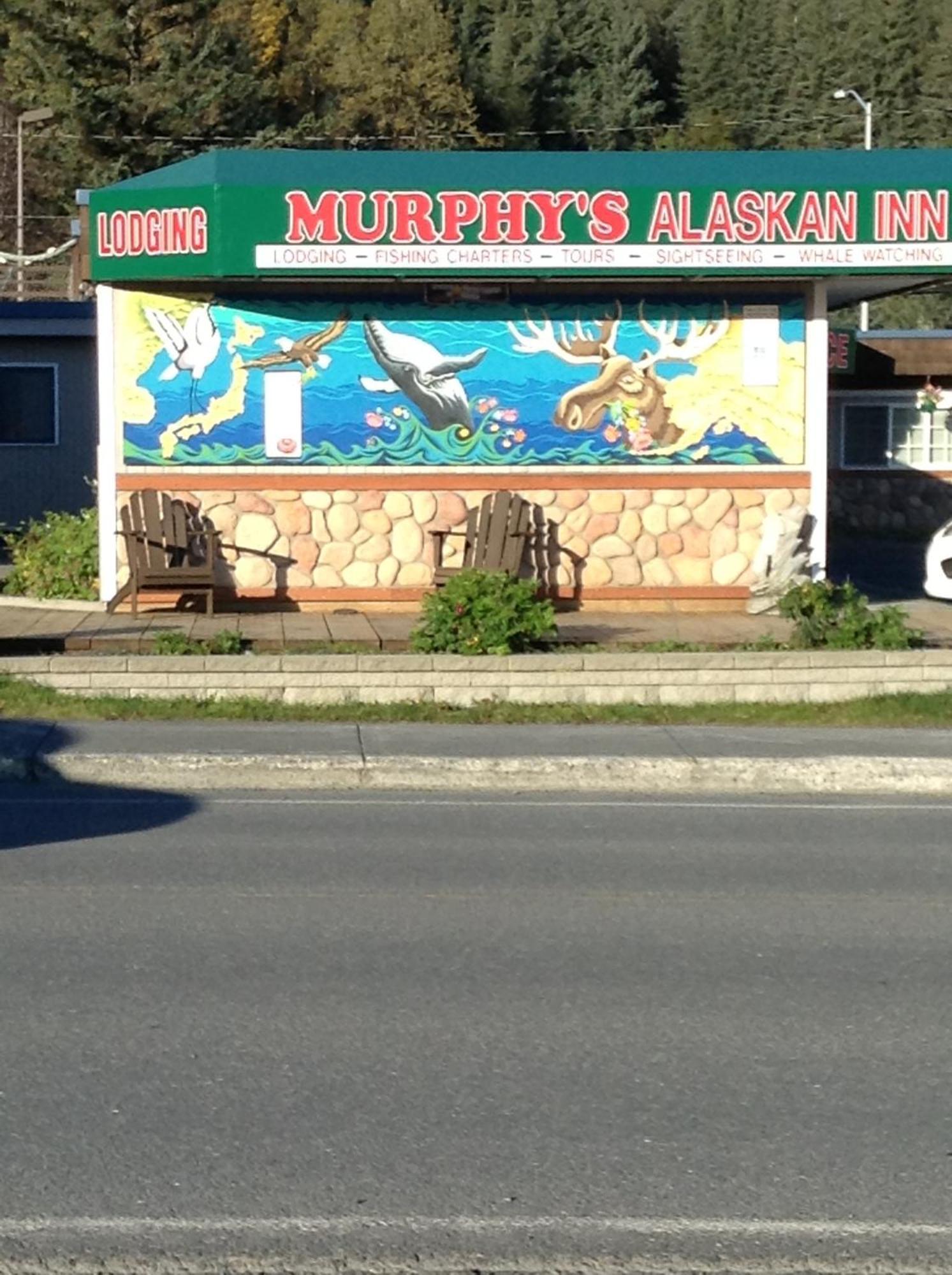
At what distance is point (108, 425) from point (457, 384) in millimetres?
3303

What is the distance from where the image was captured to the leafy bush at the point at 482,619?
15141 mm

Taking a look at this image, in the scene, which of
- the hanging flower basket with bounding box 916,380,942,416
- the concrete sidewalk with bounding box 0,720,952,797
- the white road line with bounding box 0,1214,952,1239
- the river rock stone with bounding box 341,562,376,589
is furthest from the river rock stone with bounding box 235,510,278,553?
the hanging flower basket with bounding box 916,380,942,416

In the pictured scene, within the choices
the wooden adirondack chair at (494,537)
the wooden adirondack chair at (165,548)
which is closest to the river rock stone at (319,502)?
the wooden adirondack chair at (165,548)

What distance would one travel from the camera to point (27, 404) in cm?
2842

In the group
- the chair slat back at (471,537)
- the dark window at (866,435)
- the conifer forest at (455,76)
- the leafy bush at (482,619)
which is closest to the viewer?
the leafy bush at (482,619)

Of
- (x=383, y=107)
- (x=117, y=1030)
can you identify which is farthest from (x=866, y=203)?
(x=383, y=107)

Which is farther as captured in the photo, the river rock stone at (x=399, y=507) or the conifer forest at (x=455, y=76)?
the conifer forest at (x=455, y=76)

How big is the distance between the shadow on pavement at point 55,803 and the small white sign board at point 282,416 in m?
5.70

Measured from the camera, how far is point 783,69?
89.8 metres

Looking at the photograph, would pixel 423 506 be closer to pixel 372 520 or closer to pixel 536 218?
pixel 372 520

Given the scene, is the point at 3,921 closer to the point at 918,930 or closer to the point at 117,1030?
the point at 117,1030

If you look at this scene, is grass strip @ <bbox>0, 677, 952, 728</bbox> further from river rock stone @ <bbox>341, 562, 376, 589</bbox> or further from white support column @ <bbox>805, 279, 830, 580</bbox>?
white support column @ <bbox>805, 279, 830, 580</bbox>

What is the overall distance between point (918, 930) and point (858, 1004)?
4.48ft

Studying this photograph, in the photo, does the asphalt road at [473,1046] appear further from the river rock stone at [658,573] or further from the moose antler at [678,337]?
the moose antler at [678,337]
